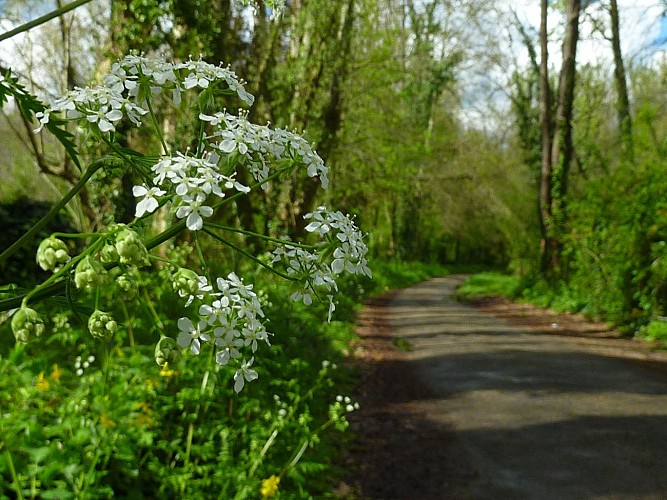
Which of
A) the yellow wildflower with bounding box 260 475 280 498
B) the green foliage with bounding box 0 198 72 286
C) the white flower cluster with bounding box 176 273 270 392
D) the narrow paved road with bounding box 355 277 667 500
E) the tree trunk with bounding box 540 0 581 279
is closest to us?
the white flower cluster with bounding box 176 273 270 392

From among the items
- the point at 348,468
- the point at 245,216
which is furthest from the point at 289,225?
the point at 348,468

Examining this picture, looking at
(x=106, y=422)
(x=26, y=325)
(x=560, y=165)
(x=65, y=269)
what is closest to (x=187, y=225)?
(x=65, y=269)

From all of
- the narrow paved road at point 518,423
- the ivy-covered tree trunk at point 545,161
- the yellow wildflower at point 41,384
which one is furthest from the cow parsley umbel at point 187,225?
the ivy-covered tree trunk at point 545,161

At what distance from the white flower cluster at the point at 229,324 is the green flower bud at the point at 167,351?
5cm

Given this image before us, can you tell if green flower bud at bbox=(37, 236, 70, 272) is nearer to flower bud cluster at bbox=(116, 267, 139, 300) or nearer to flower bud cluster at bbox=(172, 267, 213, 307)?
flower bud cluster at bbox=(116, 267, 139, 300)

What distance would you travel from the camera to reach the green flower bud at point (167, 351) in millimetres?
1368

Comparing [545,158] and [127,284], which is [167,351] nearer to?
[127,284]

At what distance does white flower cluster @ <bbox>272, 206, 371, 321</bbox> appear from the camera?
1.52 metres

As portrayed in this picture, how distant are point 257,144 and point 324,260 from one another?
32 cm

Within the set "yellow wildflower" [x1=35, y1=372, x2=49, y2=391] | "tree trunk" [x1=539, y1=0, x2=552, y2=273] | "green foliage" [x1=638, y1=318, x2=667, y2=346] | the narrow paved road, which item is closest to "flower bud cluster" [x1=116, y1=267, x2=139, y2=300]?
"yellow wildflower" [x1=35, y1=372, x2=49, y2=391]

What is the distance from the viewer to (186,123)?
8.90m

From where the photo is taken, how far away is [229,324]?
1.36m

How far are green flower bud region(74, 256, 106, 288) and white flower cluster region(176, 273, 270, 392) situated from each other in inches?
9.8

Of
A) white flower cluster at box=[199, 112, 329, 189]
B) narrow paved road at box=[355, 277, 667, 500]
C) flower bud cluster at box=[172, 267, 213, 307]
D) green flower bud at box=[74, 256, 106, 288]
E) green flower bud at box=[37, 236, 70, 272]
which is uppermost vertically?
white flower cluster at box=[199, 112, 329, 189]
